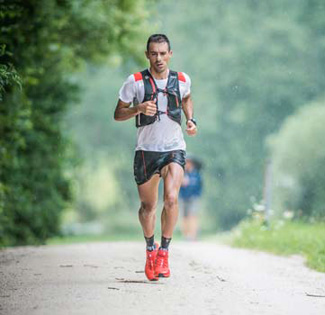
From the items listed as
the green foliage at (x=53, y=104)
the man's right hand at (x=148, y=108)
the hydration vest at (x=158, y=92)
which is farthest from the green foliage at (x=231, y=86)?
the man's right hand at (x=148, y=108)

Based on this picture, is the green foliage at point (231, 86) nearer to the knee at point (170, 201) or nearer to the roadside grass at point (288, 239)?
the roadside grass at point (288, 239)

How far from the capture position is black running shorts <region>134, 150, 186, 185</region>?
25.7 feet

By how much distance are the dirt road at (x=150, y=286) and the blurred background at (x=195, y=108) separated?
13.4 feet

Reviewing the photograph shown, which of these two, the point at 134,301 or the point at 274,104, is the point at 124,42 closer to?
the point at 134,301

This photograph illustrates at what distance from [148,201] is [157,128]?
2.47 feet

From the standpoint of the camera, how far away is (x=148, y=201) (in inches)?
315

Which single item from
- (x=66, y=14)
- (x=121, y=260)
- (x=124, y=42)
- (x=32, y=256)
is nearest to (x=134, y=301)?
(x=121, y=260)

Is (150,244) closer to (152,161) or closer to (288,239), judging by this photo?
(152,161)

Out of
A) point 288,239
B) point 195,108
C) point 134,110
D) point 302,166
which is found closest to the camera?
point 134,110

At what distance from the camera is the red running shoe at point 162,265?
25.6ft

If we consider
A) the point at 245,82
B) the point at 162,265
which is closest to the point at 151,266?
the point at 162,265

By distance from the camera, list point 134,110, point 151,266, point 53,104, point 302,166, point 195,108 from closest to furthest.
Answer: point 134,110, point 151,266, point 53,104, point 302,166, point 195,108

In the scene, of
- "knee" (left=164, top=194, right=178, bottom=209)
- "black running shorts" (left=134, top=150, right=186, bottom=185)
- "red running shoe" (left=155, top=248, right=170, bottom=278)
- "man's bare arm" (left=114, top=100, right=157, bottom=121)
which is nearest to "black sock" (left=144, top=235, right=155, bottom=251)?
"red running shoe" (left=155, top=248, right=170, bottom=278)

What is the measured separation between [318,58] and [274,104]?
10.2 feet
